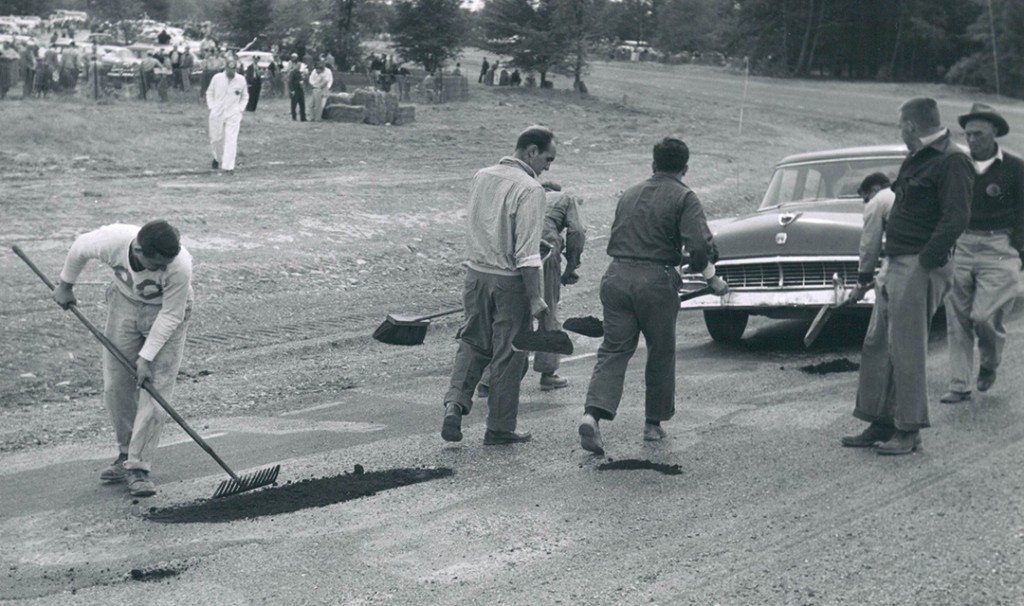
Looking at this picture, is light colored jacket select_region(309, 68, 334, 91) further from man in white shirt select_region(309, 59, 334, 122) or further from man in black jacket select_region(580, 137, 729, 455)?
man in black jacket select_region(580, 137, 729, 455)

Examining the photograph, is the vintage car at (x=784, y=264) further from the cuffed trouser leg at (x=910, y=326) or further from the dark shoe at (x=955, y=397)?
the cuffed trouser leg at (x=910, y=326)

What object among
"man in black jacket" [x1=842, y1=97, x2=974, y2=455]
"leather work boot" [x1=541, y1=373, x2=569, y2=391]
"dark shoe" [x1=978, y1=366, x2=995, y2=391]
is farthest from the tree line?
"man in black jacket" [x1=842, y1=97, x2=974, y2=455]

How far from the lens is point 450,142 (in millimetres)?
30484

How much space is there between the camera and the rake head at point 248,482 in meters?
7.57

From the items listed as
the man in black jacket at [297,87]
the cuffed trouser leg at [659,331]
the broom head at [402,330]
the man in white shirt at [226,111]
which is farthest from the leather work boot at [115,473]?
the man in black jacket at [297,87]

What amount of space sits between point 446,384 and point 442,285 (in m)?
5.79

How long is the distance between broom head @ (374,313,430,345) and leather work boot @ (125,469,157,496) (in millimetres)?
2344

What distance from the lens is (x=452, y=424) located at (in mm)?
8594

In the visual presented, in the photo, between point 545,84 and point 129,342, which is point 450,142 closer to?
point 545,84

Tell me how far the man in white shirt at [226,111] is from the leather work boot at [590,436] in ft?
51.9

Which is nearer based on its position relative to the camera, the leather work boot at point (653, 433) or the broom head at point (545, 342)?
the broom head at point (545, 342)

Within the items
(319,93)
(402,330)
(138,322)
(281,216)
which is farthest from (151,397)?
(319,93)

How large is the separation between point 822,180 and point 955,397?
3.96 m

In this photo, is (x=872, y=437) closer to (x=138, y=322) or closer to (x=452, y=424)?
(x=452, y=424)
